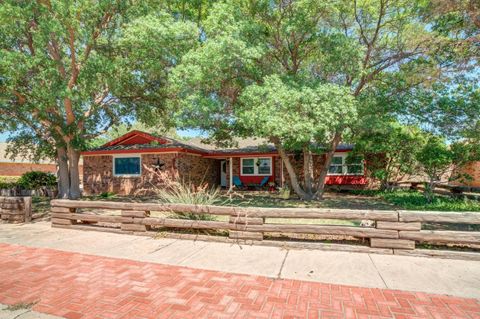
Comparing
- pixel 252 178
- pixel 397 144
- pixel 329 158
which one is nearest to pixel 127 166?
pixel 252 178

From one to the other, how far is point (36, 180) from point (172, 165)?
940 cm

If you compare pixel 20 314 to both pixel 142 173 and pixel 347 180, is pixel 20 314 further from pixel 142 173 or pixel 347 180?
Answer: pixel 347 180

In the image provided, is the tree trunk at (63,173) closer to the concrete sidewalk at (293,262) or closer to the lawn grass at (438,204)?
the concrete sidewalk at (293,262)


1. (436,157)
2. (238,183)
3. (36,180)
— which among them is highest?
(436,157)

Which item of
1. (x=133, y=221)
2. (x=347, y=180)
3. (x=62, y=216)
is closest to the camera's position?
(x=133, y=221)

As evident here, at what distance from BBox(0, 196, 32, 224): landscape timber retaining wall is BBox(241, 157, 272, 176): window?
13.5 m

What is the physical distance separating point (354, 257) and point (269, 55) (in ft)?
31.2

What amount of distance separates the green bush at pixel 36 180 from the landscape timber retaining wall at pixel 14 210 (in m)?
10.0

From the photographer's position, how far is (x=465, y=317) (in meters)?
2.95

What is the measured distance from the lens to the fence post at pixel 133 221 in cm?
648

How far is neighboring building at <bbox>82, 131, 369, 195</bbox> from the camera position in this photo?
16.6 meters

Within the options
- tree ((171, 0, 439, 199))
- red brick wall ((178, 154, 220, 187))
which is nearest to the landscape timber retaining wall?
tree ((171, 0, 439, 199))

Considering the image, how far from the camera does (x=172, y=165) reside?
16.3m

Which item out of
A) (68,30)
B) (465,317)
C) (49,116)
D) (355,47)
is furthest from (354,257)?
(49,116)
